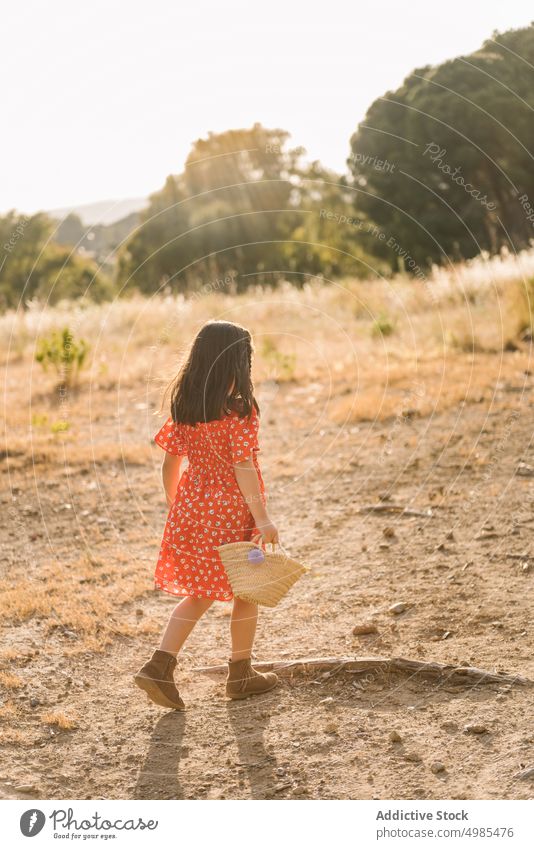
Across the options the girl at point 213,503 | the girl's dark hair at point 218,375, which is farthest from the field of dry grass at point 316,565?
the girl's dark hair at point 218,375

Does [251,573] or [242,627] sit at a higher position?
[251,573]

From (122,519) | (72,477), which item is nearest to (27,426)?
(72,477)

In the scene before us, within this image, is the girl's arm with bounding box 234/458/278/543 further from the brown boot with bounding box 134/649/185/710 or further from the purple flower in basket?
the brown boot with bounding box 134/649/185/710

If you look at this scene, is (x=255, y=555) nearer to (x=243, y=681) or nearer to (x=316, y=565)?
(x=243, y=681)

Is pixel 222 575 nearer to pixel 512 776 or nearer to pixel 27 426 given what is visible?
pixel 512 776

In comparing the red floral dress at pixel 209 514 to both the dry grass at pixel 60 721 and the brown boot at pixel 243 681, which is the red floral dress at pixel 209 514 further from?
the dry grass at pixel 60 721

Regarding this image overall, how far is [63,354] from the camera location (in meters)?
9.06

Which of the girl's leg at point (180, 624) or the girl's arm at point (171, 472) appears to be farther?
the girl's arm at point (171, 472)

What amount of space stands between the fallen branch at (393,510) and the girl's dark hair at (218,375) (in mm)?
2230

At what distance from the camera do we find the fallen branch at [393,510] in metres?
5.23

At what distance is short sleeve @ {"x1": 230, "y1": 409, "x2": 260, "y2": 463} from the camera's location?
3170 millimetres

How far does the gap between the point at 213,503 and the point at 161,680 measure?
2.13 ft

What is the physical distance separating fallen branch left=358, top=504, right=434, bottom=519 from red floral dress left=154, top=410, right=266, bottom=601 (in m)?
→ 2.14

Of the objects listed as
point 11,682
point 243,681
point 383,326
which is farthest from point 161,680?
point 383,326
